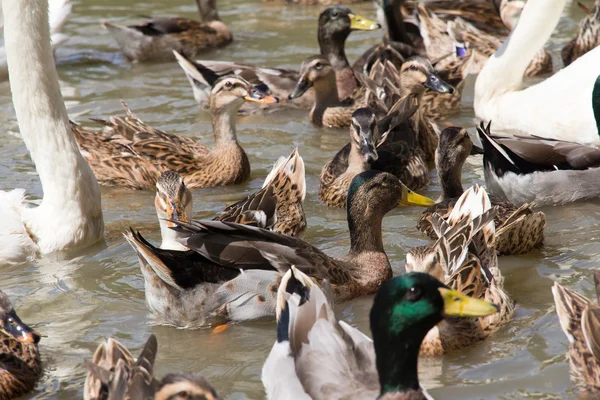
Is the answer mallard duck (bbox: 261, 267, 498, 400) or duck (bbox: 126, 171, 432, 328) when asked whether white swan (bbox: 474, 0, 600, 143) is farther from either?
mallard duck (bbox: 261, 267, 498, 400)

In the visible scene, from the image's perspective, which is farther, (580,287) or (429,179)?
(429,179)

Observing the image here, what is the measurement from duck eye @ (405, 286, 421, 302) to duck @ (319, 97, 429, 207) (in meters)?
3.32

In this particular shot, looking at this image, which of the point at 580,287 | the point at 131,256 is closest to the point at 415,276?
the point at 580,287

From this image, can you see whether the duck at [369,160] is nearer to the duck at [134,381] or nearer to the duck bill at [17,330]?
the duck bill at [17,330]

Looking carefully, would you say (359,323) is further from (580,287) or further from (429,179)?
(429,179)

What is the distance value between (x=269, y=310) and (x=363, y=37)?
306 inches

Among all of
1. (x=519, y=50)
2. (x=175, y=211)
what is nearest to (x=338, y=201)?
(x=175, y=211)

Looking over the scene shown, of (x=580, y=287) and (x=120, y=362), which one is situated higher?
(x=120, y=362)

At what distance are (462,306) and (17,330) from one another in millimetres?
2230

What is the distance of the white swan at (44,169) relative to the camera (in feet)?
21.8

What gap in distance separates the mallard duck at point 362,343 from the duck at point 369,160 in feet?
9.16

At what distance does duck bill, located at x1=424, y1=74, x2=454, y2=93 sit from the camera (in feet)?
29.2

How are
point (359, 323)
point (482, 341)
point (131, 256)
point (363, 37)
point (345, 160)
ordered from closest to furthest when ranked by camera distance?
point (482, 341)
point (359, 323)
point (131, 256)
point (345, 160)
point (363, 37)

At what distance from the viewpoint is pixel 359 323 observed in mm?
5789
